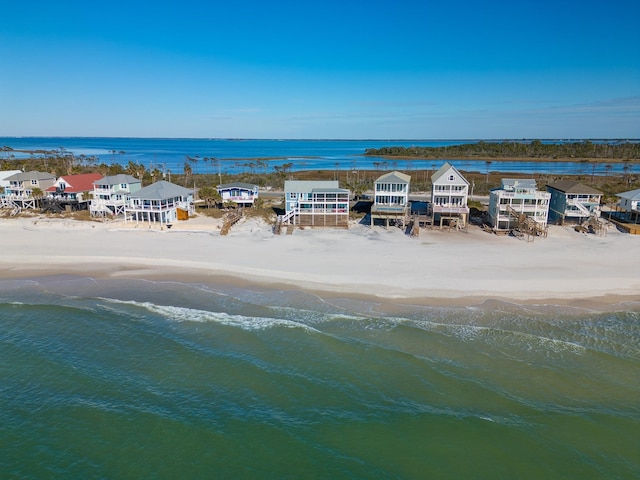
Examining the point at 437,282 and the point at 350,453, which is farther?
the point at 437,282

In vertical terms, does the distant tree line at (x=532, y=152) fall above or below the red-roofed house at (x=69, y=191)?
above

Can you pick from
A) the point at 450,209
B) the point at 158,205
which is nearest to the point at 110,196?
the point at 158,205

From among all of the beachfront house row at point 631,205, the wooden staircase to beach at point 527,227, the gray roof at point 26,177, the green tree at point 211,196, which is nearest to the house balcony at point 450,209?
the wooden staircase to beach at point 527,227

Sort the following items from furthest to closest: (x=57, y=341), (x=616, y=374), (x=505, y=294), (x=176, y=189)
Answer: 1. (x=176, y=189)
2. (x=505, y=294)
3. (x=57, y=341)
4. (x=616, y=374)

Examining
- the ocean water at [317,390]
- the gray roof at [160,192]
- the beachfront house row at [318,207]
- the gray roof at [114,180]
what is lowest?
the ocean water at [317,390]

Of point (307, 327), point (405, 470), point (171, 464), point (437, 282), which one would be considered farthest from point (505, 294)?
point (171, 464)

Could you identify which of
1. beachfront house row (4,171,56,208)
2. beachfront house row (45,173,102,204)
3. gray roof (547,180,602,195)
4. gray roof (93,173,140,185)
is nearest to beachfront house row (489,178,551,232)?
gray roof (547,180,602,195)

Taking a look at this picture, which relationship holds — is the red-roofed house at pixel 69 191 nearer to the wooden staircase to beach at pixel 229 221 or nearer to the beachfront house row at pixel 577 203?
the wooden staircase to beach at pixel 229 221

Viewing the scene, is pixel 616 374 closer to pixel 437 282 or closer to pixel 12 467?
pixel 437 282

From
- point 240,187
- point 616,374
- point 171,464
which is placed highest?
point 240,187
